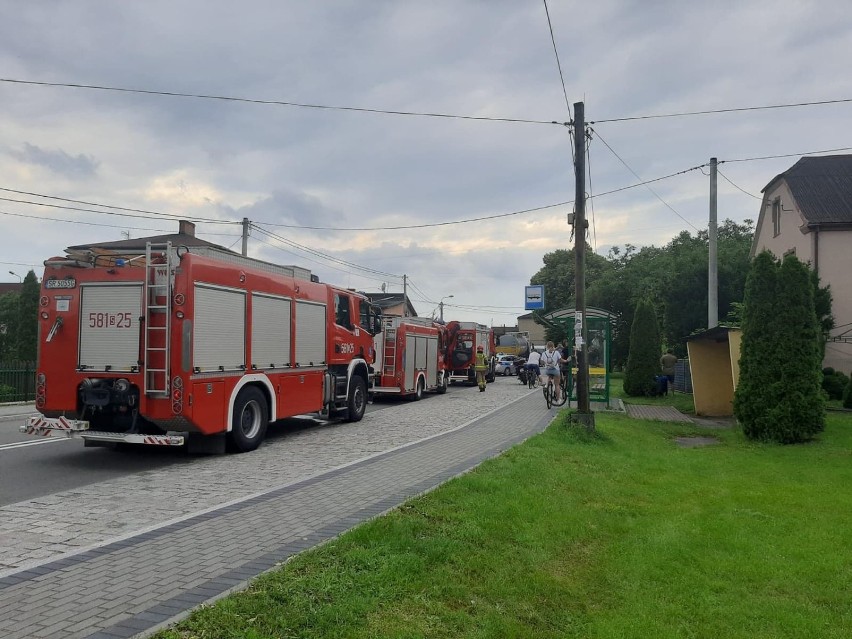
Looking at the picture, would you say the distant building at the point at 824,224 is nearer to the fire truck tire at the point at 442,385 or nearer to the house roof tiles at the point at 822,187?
the house roof tiles at the point at 822,187

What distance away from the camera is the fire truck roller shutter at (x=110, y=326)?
32.1 ft

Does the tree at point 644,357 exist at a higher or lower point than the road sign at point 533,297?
lower

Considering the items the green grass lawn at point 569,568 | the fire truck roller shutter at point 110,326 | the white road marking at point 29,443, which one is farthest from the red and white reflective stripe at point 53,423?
the green grass lawn at point 569,568

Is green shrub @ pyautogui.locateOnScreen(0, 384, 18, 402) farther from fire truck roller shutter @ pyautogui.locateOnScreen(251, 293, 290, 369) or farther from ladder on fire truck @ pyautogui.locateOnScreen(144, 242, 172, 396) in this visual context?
ladder on fire truck @ pyautogui.locateOnScreen(144, 242, 172, 396)

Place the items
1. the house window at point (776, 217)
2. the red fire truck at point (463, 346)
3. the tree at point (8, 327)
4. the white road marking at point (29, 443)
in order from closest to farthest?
1. the white road marking at point (29, 443)
2. the house window at point (776, 217)
3. the red fire truck at point (463, 346)
4. the tree at point (8, 327)

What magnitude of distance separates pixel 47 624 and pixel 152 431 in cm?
637

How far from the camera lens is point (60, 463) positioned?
10.0 metres

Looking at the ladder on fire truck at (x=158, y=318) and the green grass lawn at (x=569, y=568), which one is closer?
the green grass lawn at (x=569, y=568)

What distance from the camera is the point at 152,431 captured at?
1016 centimetres

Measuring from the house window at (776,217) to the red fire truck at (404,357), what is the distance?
1528 centimetres

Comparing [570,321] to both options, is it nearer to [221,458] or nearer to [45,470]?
[221,458]

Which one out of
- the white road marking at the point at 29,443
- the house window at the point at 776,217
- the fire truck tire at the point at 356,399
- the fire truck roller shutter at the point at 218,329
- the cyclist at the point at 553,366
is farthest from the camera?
the house window at the point at 776,217

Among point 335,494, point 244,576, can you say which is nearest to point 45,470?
point 335,494

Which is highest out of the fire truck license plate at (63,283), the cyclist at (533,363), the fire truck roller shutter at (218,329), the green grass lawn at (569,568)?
the fire truck license plate at (63,283)
